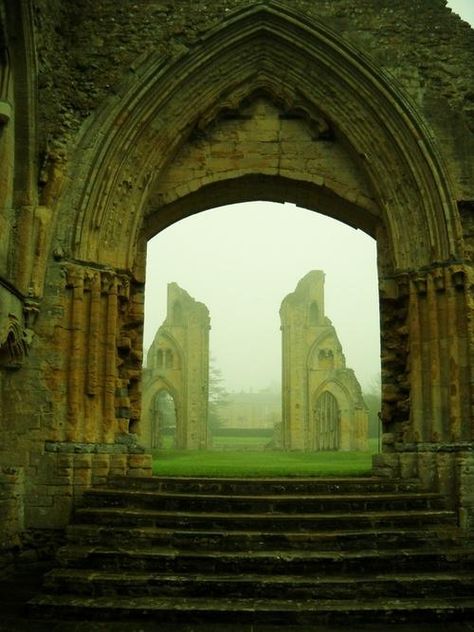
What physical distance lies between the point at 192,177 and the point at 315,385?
22.2m

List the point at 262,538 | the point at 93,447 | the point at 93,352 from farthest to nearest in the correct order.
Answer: the point at 93,352
the point at 93,447
the point at 262,538

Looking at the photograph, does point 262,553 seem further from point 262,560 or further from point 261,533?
point 261,533

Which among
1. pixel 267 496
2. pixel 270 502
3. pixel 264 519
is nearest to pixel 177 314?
pixel 267 496

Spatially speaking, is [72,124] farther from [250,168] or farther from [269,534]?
[269,534]

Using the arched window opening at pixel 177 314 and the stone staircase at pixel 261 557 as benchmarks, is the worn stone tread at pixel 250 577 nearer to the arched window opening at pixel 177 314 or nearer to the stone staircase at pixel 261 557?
the stone staircase at pixel 261 557

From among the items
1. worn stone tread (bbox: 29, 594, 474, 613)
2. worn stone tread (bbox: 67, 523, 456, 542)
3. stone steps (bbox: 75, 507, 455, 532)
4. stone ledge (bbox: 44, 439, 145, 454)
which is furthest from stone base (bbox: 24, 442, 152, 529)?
worn stone tread (bbox: 29, 594, 474, 613)

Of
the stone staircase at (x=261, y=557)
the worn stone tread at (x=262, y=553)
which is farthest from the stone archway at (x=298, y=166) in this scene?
the worn stone tread at (x=262, y=553)

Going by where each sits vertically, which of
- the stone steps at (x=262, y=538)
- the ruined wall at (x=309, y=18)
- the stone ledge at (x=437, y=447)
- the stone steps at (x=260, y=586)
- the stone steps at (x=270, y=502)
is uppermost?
the ruined wall at (x=309, y=18)

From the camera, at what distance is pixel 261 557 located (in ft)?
21.1

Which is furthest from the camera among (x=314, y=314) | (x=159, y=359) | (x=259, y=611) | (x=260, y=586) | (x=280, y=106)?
(x=314, y=314)

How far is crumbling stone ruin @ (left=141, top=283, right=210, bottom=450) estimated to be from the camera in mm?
29609

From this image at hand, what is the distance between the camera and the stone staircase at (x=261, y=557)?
5.79 meters

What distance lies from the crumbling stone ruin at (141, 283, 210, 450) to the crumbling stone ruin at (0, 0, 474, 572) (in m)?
19.8

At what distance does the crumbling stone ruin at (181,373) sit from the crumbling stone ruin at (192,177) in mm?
19833
